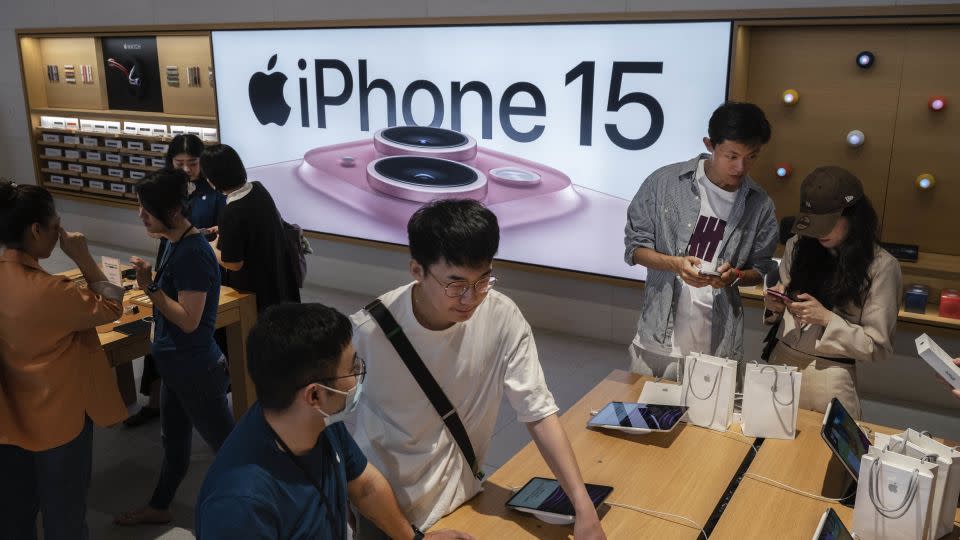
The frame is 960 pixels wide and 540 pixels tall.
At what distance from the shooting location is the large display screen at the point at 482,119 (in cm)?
505

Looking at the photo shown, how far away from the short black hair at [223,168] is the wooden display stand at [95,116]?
4.26 m

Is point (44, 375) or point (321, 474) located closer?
point (321, 474)

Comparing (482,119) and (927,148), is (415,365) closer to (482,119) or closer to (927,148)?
(927,148)

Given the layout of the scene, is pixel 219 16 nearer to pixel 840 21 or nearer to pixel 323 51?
pixel 323 51

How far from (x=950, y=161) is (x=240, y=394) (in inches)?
168

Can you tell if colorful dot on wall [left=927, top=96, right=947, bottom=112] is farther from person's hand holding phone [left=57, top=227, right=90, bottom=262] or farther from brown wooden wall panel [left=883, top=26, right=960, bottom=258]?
person's hand holding phone [left=57, top=227, right=90, bottom=262]

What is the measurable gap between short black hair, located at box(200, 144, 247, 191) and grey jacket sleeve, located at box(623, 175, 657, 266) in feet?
6.16

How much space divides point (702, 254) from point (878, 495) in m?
1.30

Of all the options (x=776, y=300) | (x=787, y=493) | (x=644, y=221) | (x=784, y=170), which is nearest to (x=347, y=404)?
(x=787, y=493)

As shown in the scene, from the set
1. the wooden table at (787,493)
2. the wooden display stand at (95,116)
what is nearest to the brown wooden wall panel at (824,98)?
the wooden table at (787,493)

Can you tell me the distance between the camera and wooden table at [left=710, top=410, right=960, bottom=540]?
76.6 inches

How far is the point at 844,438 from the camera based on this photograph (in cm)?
213

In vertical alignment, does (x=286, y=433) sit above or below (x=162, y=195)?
below

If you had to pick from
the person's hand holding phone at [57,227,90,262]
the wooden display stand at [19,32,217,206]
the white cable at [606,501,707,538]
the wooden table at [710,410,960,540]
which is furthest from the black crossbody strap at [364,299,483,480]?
the wooden display stand at [19,32,217,206]
